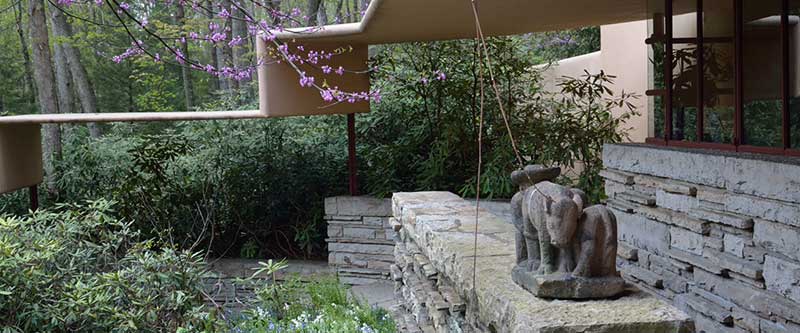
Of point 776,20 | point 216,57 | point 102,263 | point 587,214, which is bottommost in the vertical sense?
point 102,263

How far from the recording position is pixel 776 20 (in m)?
3.92

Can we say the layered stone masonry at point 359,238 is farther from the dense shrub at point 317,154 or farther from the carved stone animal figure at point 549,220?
the carved stone animal figure at point 549,220

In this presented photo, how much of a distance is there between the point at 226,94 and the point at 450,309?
9091mm

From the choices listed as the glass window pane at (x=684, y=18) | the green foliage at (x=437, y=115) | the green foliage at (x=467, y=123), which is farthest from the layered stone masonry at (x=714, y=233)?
the green foliage at (x=437, y=115)

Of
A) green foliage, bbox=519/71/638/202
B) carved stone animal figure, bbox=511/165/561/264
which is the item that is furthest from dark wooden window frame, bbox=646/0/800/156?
green foliage, bbox=519/71/638/202

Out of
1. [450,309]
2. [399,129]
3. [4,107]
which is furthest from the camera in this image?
[4,107]

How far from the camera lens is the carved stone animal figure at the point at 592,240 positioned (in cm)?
238

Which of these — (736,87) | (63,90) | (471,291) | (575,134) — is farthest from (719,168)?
(63,90)

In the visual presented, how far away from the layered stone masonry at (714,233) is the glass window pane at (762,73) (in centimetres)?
23

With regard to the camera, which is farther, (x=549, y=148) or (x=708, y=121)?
(x=549, y=148)

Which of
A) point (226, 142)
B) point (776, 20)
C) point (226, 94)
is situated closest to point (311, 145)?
point (226, 142)

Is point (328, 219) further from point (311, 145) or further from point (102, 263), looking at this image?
point (102, 263)

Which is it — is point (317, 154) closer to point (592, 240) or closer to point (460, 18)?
point (460, 18)

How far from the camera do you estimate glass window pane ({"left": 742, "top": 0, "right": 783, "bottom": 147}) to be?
393 centimetres
